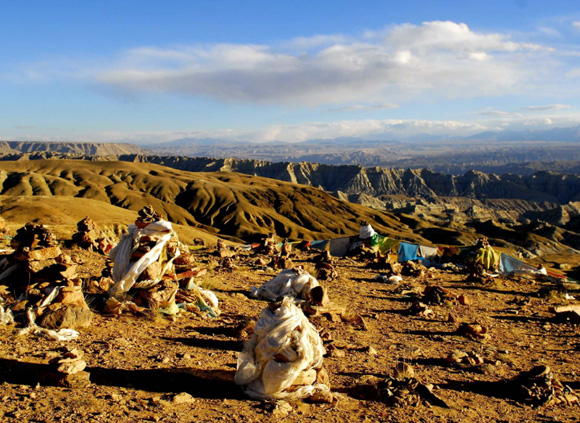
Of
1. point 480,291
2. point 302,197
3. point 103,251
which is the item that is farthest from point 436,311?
point 302,197

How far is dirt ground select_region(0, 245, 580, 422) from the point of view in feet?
16.2

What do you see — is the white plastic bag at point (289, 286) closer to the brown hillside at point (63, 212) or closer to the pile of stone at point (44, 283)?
the pile of stone at point (44, 283)

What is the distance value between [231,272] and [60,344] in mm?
7312

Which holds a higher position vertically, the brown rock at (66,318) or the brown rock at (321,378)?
the brown rock at (66,318)

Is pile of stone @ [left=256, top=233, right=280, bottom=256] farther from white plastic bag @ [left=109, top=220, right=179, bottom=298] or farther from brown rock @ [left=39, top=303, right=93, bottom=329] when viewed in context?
brown rock @ [left=39, top=303, right=93, bottom=329]

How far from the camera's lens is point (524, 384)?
6281 millimetres

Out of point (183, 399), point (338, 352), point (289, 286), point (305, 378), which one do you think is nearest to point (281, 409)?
point (305, 378)

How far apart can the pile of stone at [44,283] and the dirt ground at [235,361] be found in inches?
14.8

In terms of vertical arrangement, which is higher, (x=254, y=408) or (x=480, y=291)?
(x=254, y=408)

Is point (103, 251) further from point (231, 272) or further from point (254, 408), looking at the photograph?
point (254, 408)

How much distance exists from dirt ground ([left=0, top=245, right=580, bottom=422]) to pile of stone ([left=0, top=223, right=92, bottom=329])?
377 millimetres

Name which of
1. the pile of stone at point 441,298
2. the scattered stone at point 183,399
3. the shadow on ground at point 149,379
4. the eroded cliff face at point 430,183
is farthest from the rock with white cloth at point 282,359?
the eroded cliff face at point 430,183

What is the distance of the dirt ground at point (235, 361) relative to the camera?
16.2ft

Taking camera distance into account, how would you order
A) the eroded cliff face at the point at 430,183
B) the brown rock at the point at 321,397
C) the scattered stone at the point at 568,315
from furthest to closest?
1. the eroded cliff face at the point at 430,183
2. the scattered stone at the point at 568,315
3. the brown rock at the point at 321,397
